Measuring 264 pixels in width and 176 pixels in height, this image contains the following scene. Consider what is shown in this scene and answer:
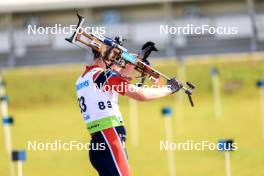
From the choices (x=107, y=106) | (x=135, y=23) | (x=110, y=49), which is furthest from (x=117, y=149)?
(x=135, y=23)

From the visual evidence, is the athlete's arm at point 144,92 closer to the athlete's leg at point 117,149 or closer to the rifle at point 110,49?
the rifle at point 110,49

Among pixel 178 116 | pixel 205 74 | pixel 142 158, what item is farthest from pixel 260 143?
pixel 205 74

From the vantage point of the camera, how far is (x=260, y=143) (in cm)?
1266

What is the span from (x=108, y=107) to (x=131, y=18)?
24.6m

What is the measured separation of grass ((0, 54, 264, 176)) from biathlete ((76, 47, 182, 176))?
444 cm

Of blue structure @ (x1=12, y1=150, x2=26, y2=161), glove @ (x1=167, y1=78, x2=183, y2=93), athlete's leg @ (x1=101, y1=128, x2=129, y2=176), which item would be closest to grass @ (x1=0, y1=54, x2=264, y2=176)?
blue structure @ (x1=12, y1=150, x2=26, y2=161)

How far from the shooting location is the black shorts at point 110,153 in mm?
5336

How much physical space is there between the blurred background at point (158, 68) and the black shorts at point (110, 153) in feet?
14.3

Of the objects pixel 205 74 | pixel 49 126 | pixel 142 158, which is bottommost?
pixel 142 158

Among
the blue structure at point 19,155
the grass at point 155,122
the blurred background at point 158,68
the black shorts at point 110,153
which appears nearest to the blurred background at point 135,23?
the blurred background at point 158,68

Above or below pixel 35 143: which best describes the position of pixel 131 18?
above

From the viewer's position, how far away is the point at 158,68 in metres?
23.4

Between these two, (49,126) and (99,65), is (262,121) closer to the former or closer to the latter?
(49,126)

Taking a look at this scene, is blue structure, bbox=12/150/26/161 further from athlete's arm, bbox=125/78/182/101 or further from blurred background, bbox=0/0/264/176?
blurred background, bbox=0/0/264/176
